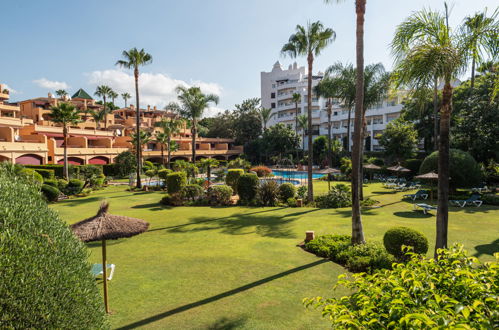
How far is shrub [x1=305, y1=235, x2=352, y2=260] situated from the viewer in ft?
34.7

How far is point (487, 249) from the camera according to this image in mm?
10836

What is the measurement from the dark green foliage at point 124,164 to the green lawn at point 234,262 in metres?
25.1

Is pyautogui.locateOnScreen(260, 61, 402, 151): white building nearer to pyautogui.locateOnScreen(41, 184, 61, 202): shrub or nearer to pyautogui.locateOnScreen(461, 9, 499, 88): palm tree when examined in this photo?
pyautogui.locateOnScreen(41, 184, 61, 202): shrub

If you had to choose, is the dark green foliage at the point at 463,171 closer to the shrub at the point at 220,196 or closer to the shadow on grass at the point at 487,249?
the shadow on grass at the point at 487,249

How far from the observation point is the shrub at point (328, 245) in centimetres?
1059

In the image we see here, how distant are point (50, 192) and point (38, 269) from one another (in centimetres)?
2335

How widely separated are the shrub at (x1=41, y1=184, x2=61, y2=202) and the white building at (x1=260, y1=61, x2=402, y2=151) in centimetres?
4698

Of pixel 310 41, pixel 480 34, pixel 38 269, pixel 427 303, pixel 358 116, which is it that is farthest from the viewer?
pixel 310 41

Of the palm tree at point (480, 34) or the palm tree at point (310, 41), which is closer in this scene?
the palm tree at point (480, 34)

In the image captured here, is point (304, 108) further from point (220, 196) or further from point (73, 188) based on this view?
point (73, 188)

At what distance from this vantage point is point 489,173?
81.4 ft

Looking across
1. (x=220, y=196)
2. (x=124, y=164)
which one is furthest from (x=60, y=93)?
(x=220, y=196)

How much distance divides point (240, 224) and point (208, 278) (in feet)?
21.9

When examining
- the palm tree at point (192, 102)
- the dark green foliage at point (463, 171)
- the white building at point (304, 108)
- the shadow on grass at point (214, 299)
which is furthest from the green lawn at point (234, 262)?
the white building at point (304, 108)
